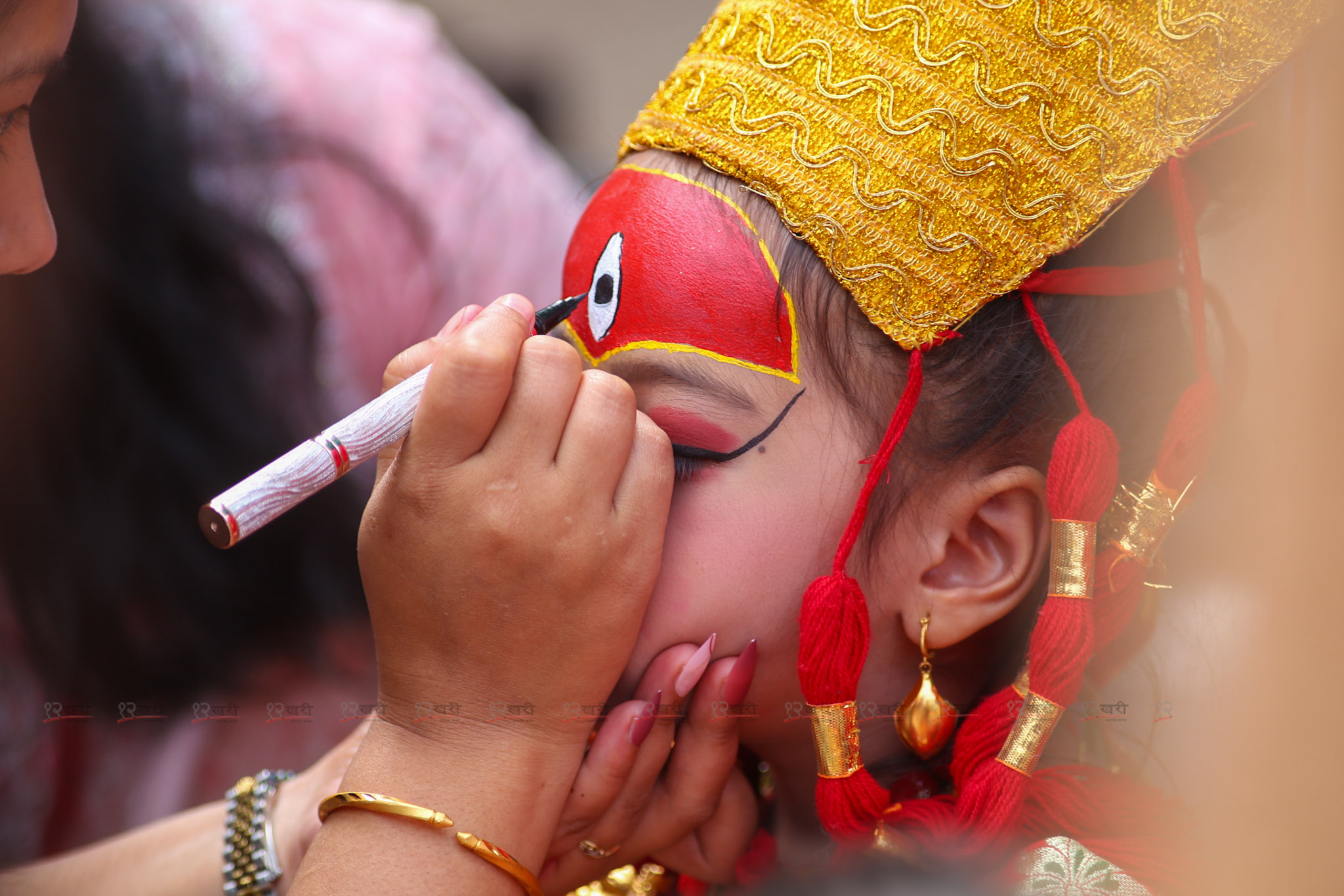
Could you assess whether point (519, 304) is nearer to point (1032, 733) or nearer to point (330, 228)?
point (1032, 733)

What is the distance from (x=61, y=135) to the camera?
4.26ft

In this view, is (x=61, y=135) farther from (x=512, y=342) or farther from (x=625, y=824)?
(x=625, y=824)

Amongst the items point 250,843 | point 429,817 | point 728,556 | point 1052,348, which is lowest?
point 250,843

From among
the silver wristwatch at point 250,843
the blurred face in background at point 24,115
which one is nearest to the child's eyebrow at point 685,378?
the blurred face in background at point 24,115

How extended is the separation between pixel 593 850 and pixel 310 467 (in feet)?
1.83

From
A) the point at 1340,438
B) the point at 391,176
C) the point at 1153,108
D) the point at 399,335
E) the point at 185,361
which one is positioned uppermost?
the point at 1153,108

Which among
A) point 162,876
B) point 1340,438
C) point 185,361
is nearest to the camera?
point 1340,438

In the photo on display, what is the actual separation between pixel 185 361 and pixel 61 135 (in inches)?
14.4

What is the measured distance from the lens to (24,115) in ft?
3.13

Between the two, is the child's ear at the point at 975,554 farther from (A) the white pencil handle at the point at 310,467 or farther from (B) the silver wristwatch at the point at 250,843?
(B) the silver wristwatch at the point at 250,843

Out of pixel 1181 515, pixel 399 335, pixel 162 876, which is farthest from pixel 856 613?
pixel 399 335

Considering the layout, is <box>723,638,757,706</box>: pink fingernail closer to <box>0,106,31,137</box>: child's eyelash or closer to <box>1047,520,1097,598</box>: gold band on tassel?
<box>1047,520,1097,598</box>: gold band on tassel

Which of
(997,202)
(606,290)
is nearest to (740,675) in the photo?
(606,290)

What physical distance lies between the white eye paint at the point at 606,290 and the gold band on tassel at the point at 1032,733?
54 centimetres
